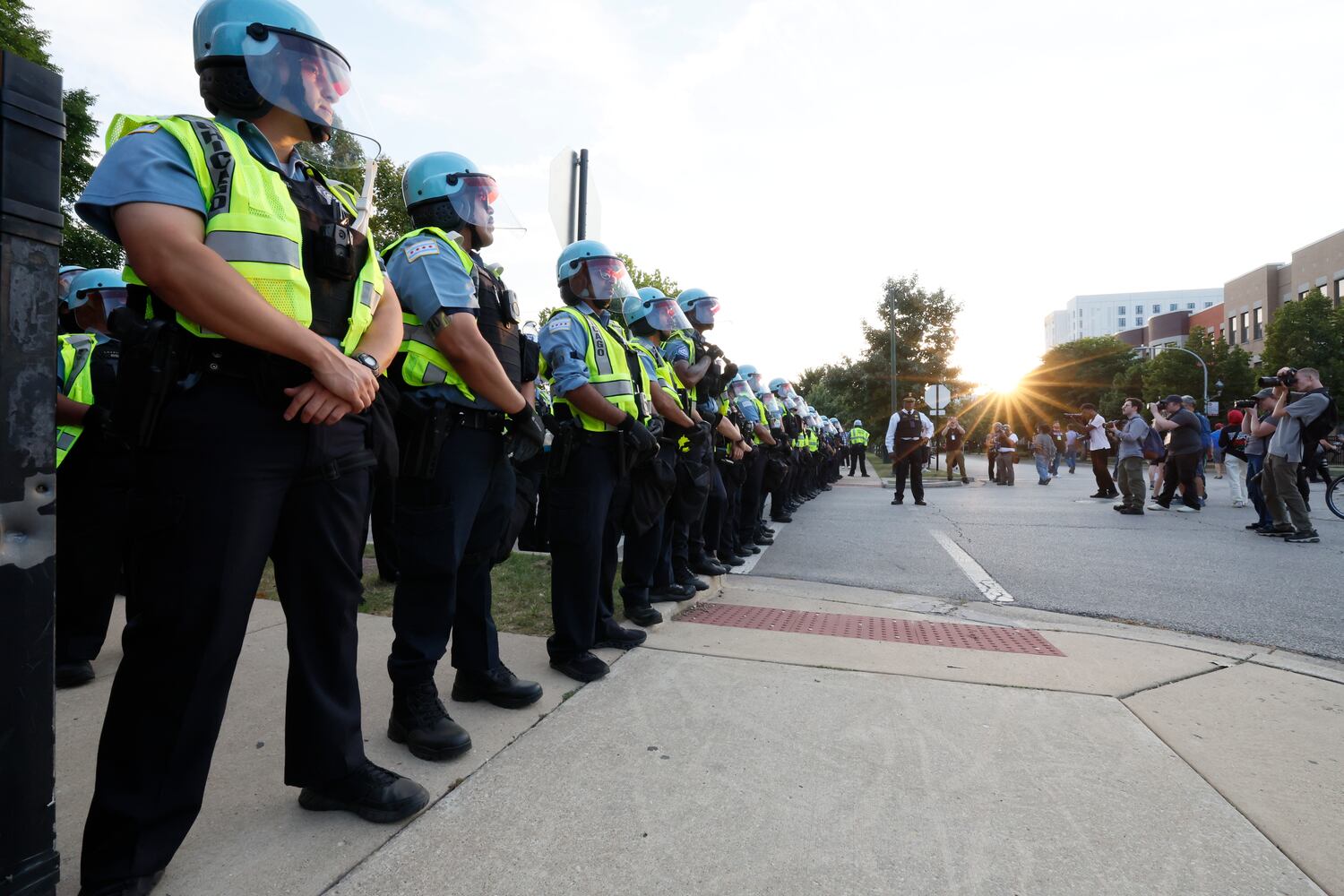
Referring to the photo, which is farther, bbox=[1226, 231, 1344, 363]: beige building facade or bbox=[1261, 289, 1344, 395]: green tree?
bbox=[1226, 231, 1344, 363]: beige building facade

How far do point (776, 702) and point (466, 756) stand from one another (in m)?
1.24

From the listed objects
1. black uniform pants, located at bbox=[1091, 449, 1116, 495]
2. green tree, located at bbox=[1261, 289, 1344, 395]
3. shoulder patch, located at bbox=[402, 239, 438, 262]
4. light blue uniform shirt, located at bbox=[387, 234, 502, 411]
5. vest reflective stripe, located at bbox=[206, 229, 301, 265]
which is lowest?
black uniform pants, located at bbox=[1091, 449, 1116, 495]

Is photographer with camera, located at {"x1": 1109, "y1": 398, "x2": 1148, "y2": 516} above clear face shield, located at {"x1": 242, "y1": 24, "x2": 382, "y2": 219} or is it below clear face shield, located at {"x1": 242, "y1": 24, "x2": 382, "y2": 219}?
below

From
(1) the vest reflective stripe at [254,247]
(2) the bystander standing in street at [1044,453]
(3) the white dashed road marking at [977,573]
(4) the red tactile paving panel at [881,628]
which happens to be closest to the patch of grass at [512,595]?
(4) the red tactile paving panel at [881,628]

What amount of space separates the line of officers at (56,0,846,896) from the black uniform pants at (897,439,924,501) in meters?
10.9

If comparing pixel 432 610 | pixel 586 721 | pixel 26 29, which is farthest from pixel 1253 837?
pixel 26 29

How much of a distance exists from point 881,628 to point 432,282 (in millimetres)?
3269

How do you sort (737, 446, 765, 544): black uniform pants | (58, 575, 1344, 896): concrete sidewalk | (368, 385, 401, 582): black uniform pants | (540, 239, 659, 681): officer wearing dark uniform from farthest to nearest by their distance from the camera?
(737, 446, 765, 544): black uniform pants < (540, 239, 659, 681): officer wearing dark uniform < (368, 385, 401, 582): black uniform pants < (58, 575, 1344, 896): concrete sidewalk

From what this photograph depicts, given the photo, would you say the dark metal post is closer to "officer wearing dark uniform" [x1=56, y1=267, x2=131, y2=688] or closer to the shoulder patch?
Result: the shoulder patch

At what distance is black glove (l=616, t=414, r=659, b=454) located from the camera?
138 inches

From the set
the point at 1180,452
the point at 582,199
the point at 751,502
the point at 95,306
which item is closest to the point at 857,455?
the point at 1180,452

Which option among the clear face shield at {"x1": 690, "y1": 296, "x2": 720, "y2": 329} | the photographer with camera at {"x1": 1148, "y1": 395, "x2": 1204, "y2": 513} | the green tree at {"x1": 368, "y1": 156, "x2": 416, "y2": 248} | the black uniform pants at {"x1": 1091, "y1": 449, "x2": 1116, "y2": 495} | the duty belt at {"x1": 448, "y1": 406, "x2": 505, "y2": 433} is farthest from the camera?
the green tree at {"x1": 368, "y1": 156, "x2": 416, "y2": 248}

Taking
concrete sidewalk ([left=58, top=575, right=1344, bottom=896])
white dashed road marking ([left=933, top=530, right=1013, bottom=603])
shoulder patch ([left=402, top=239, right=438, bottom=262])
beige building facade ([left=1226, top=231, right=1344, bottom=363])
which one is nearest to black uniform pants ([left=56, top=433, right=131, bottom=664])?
concrete sidewalk ([left=58, top=575, right=1344, bottom=896])

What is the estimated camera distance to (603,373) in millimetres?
3566
